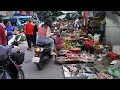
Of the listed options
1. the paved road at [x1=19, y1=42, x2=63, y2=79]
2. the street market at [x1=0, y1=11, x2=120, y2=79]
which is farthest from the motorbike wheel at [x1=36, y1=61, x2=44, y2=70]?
the paved road at [x1=19, y1=42, x2=63, y2=79]

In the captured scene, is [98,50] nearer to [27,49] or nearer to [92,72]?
[92,72]

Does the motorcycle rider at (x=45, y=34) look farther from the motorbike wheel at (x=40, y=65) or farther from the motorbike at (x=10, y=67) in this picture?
the motorbike at (x=10, y=67)

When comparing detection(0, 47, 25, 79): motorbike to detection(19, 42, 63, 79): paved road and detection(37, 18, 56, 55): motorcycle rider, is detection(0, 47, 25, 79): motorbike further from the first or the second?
detection(37, 18, 56, 55): motorcycle rider

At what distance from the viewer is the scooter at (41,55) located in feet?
24.2

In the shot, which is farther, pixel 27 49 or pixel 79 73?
pixel 27 49

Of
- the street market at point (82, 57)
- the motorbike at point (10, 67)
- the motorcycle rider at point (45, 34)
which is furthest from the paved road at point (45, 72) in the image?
the motorbike at point (10, 67)

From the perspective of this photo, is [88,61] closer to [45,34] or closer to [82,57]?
[82,57]

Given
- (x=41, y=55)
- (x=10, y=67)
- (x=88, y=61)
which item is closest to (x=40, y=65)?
(x=41, y=55)

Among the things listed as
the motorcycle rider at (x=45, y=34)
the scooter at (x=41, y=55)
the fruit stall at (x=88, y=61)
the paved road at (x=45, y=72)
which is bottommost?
the paved road at (x=45, y=72)

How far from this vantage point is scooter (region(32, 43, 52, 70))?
7.37 meters

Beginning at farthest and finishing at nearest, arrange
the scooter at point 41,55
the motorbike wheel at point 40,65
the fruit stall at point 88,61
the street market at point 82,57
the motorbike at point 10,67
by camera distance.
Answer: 1. the motorbike wheel at point 40,65
2. the scooter at point 41,55
3. the street market at point 82,57
4. the fruit stall at point 88,61
5. the motorbike at point 10,67
